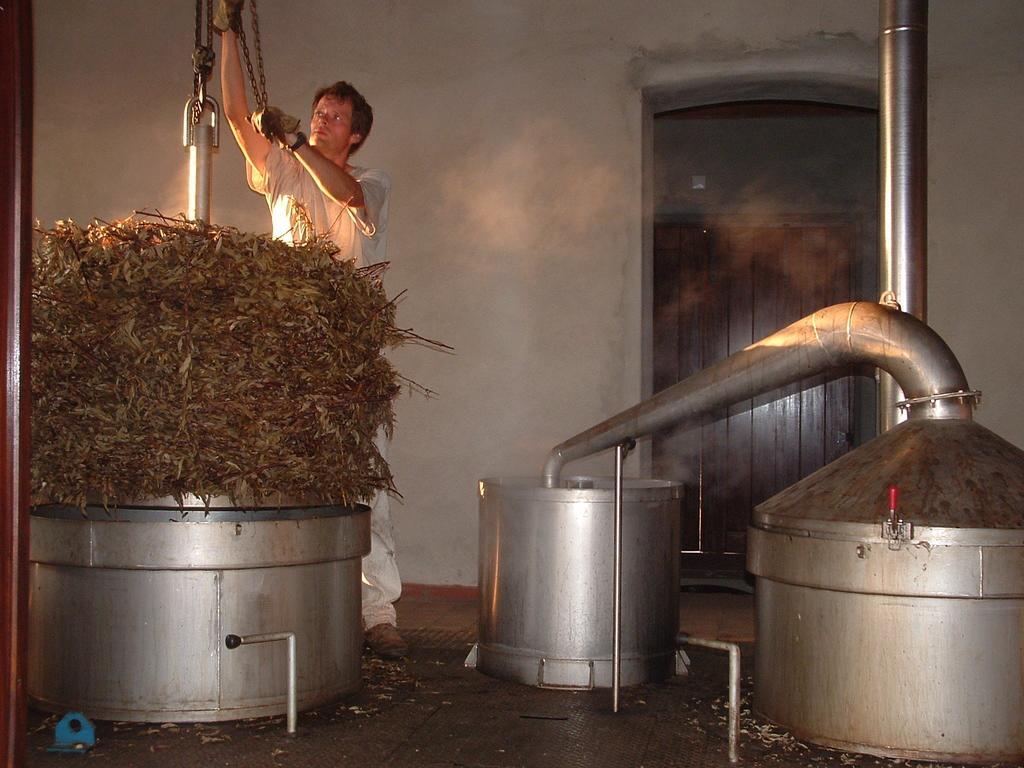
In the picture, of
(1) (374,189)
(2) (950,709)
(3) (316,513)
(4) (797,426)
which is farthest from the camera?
(4) (797,426)

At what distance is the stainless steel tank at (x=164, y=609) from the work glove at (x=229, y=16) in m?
1.78

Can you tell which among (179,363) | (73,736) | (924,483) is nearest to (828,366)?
(924,483)

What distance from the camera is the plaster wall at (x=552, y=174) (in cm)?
554

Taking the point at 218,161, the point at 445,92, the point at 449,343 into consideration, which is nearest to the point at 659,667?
the point at 449,343

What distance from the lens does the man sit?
14.3 ft

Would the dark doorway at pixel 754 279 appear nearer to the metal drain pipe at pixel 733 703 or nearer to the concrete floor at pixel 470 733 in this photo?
the concrete floor at pixel 470 733

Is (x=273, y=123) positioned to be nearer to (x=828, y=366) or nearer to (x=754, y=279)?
(x=828, y=366)

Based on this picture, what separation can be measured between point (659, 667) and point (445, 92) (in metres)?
3.37

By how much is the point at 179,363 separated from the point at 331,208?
1.58 metres

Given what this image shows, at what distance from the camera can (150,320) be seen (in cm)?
328

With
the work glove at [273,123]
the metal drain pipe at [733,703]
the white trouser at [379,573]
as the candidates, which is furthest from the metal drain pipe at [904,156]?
the work glove at [273,123]

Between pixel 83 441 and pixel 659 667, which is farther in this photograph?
pixel 659 667

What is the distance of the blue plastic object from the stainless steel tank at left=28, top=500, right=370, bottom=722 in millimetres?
210

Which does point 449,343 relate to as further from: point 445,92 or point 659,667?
point 659,667
